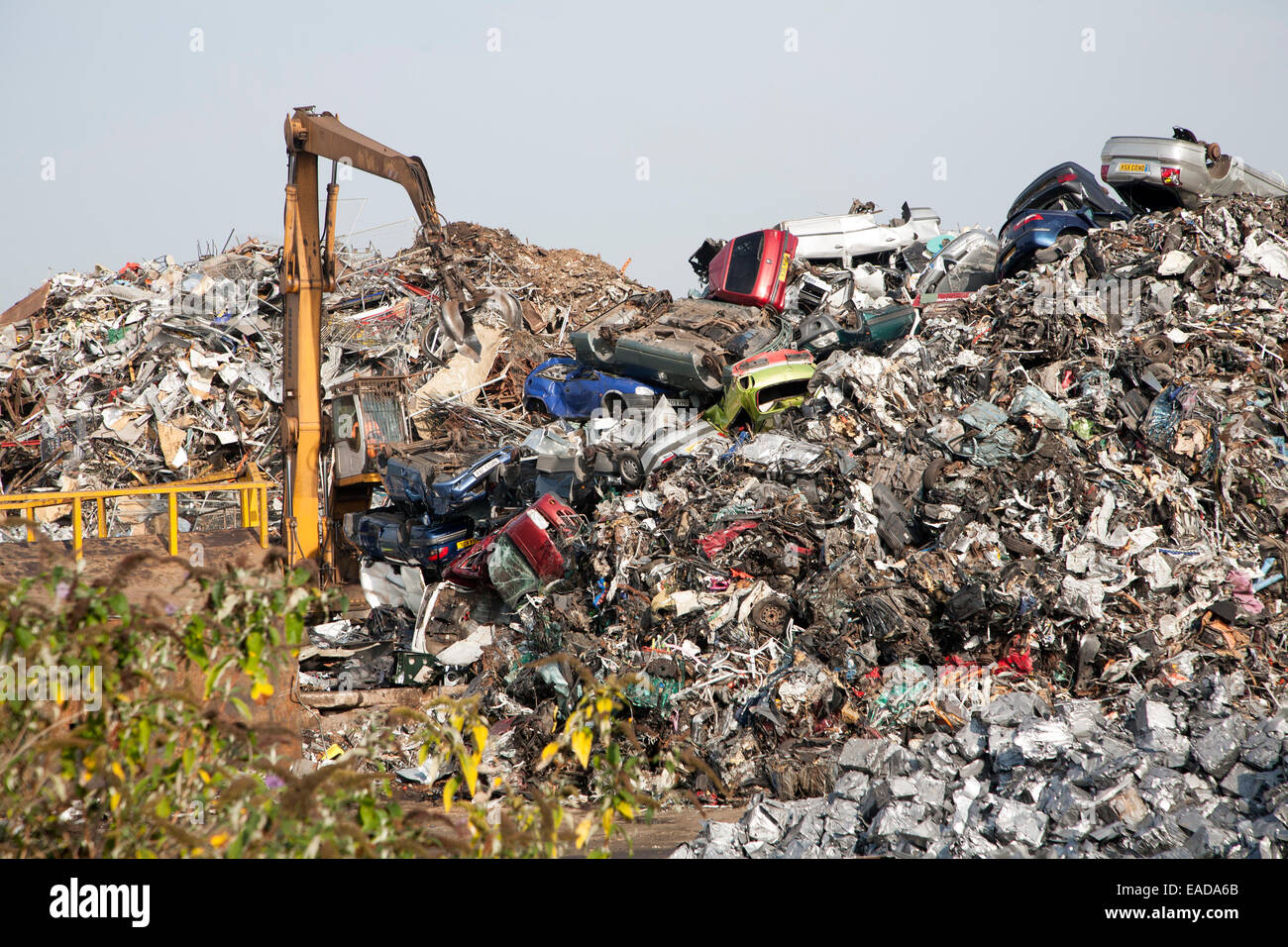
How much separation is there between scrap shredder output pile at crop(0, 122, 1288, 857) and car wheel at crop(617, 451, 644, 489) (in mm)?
33

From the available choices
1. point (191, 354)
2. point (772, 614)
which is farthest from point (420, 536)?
point (191, 354)

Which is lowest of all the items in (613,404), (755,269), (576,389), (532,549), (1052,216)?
(532,549)

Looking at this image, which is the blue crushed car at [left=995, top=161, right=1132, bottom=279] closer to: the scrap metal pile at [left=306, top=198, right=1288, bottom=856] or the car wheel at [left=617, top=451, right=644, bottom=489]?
the scrap metal pile at [left=306, top=198, right=1288, bottom=856]

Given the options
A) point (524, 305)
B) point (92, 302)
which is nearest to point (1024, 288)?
point (524, 305)

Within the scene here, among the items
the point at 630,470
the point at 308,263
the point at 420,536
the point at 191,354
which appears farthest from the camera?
the point at 191,354

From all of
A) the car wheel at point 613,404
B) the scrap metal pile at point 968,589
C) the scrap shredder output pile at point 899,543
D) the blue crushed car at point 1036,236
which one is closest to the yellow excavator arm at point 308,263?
the scrap shredder output pile at point 899,543

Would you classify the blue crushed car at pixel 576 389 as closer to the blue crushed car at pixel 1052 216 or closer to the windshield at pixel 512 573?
the windshield at pixel 512 573

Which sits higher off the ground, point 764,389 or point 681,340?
point 681,340

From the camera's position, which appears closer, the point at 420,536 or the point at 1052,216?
the point at 420,536

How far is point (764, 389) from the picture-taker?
10367 mm

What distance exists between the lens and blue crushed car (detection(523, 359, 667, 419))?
11.6m

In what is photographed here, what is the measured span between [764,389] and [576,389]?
2.74 meters

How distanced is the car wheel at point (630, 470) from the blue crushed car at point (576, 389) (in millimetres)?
1388

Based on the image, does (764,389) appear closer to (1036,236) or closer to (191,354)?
Result: (1036,236)
